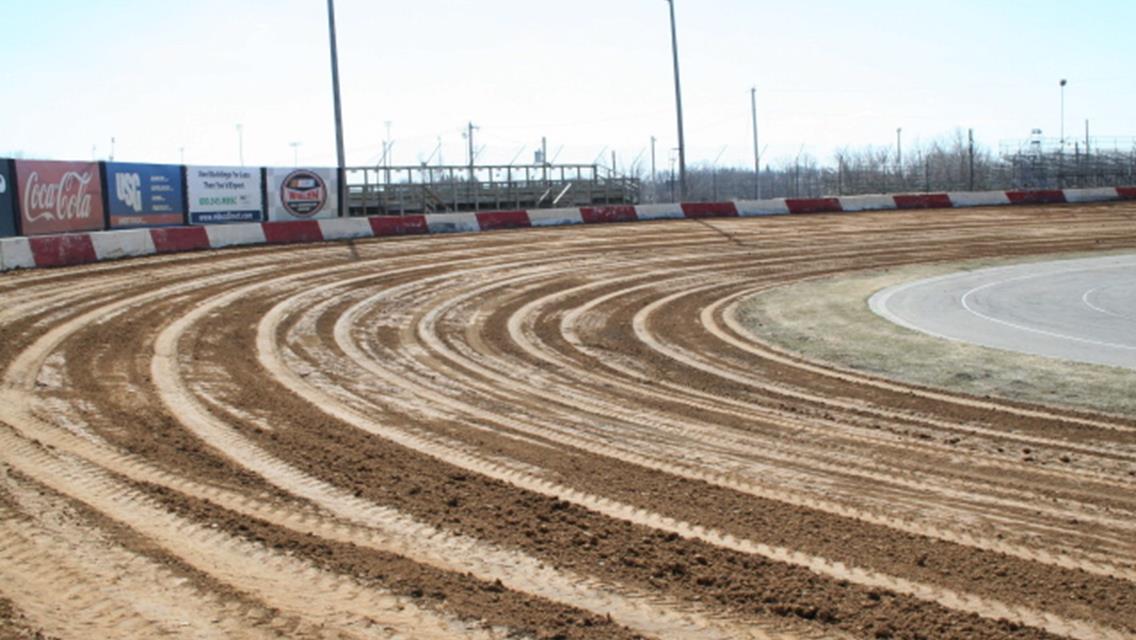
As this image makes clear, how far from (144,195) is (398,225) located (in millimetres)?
7044

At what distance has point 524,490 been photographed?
7383 millimetres

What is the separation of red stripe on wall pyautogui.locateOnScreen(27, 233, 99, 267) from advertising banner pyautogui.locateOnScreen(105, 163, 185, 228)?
15.6ft

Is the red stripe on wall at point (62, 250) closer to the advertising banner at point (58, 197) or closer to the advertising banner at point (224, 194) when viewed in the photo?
the advertising banner at point (58, 197)

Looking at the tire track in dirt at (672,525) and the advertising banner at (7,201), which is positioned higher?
the advertising banner at (7,201)

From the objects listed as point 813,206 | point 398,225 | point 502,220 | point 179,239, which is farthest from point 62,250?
point 813,206

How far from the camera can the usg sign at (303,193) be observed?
33.1 meters

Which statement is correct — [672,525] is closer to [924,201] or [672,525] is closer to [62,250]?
[62,250]

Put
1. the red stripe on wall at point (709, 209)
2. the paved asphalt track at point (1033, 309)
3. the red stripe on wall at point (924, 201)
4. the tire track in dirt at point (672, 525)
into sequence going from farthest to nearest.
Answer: the red stripe on wall at point (924, 201), the red stripe on wall at point (709, 209), the paved asphalt track at point (1033, 309), the tire track in dirt at point (672, 525)

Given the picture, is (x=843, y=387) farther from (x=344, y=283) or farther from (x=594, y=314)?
(x=344, y=283)

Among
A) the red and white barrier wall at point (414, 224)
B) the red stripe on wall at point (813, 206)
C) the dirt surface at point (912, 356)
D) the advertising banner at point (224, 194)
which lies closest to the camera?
the dirt surface at point (912, 356)

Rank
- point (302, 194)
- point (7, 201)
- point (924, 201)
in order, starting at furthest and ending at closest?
1. point (924, 201)
2. point (302, 194)
3. point (7, 201)

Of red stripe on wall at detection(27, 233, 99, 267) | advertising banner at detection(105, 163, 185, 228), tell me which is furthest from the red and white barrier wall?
advertising banner at detection(105, 163, 185, 228)

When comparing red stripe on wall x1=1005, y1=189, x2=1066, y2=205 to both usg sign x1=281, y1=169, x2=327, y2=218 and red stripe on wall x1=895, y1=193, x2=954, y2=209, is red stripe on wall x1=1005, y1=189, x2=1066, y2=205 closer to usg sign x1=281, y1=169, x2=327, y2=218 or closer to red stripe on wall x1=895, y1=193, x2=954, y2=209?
red stripe on wall x1=895, y1=193, x2=954, y2=209

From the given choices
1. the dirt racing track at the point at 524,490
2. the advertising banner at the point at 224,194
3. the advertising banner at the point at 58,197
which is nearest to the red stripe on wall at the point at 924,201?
the advertising banner at the point at 224,194
